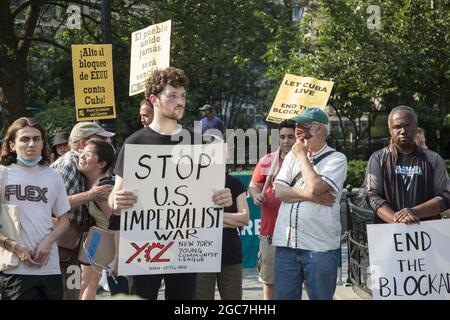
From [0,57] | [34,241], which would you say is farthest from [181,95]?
[0,57]

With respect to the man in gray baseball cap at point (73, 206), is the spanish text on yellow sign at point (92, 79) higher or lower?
higher

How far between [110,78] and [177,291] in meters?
5.22

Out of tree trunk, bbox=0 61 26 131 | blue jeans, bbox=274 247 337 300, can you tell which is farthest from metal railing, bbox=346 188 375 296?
tree trunk, bbox=0 61 26 131

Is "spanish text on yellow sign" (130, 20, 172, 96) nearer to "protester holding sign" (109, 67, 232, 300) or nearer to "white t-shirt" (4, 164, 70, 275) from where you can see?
"white t-shirt" (4, 164, 70, 275)

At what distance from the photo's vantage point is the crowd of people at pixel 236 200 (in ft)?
16.2

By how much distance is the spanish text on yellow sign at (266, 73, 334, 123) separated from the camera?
305 inches

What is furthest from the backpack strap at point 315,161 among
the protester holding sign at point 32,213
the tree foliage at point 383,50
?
the tree foliage at point 383,50

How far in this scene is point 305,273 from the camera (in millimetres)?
5414

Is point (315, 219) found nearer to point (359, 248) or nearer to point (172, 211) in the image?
point (172, 211)

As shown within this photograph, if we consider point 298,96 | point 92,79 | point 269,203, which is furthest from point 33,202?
point 92,79

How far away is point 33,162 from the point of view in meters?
5.32

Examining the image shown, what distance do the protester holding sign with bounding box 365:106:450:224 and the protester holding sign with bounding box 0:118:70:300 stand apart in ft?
7.31

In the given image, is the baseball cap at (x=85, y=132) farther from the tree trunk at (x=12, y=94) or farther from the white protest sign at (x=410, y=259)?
the tree trunk at (x=12, y=94)

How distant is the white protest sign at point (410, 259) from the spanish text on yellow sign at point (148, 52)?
2957 mm
